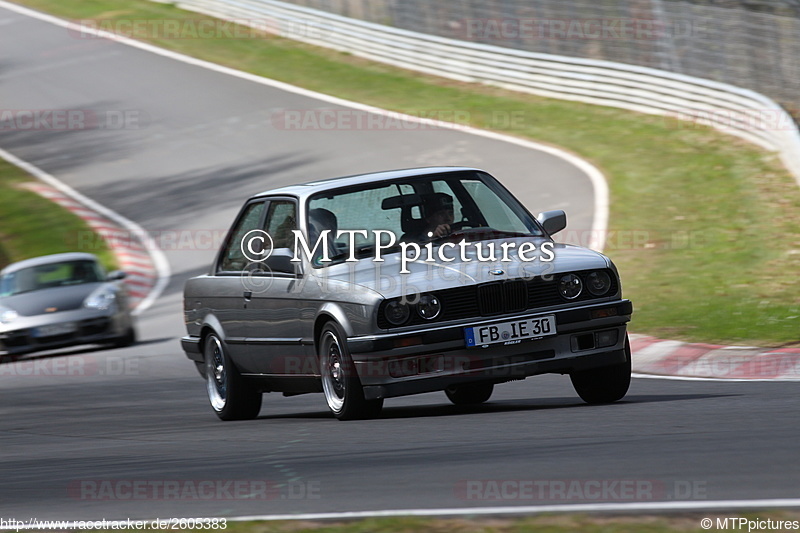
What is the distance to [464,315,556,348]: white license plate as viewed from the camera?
8.30 metres

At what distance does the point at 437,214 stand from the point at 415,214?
16 cm

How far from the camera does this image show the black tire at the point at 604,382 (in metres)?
8.90

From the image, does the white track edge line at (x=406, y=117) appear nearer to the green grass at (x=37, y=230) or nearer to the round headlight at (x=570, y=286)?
the green grass at (x=37, y=230)

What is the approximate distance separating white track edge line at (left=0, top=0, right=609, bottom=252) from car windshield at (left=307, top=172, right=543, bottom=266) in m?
8.20

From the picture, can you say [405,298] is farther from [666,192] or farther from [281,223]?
[666,192]

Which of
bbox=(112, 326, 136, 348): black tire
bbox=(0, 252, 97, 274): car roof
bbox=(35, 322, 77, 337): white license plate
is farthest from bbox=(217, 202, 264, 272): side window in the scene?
bbox=(0, 252, 97, 274): car roof

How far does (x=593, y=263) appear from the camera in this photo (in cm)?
872

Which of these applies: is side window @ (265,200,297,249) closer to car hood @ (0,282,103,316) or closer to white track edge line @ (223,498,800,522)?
white track edge line @ (223,498,800,522)

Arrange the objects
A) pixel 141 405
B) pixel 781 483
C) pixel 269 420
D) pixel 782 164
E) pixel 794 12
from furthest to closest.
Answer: pixel 794 12
pixel 782 164
pixel 141 405
pixel 269 420
pixel 781 483

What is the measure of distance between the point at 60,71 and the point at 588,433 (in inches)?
1224

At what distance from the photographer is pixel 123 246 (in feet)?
78.1

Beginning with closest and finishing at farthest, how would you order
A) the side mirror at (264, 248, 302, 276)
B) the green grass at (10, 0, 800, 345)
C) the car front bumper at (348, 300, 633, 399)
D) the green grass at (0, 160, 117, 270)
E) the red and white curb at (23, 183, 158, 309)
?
the car front bumper at (348, 300, 633, 399), the side mirror at (264, 248, 302, 276), the green grass at (10, 0, 800, 345), the red and white curb at (23, 183, 158, 309), the green grass at (0, 160, 117, 270)

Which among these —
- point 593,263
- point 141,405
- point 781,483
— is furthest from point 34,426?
point 781,483

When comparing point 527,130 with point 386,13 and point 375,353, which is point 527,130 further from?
point 375,353
